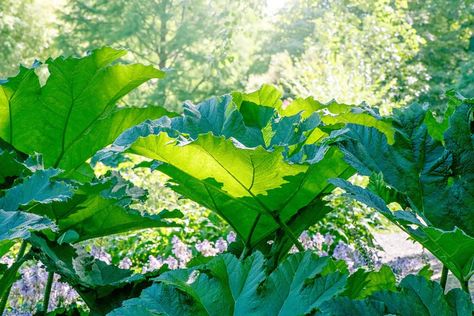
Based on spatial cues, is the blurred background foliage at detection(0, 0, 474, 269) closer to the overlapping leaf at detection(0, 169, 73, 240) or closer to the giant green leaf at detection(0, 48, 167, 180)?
the giant green leaf at detection(0, 48, 167, 180)

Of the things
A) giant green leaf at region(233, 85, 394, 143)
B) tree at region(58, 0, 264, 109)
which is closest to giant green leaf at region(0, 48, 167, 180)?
giant green leaf at region(233, 85, 394, 143)

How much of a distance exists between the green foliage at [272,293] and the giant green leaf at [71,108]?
53cm

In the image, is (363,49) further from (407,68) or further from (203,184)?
(203,184)

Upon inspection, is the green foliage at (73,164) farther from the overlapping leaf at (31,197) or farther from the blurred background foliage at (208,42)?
the blurred background foliage at (208,42)

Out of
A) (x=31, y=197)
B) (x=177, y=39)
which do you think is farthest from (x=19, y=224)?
(x=177, y=39)

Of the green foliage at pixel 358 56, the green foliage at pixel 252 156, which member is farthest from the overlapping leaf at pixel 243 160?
the green foliage at pixel 358 56

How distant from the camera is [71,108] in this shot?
1.32m

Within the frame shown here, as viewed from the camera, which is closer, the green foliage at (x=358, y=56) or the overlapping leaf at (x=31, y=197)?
the overlapping leaf at (x=31, y=197)

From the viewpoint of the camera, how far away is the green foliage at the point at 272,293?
0.76 metres

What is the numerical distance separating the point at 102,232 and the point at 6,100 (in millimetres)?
330

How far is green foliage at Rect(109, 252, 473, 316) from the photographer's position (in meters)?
0.76

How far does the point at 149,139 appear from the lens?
0.88 metres

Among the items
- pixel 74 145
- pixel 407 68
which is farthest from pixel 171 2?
pixel 74 145

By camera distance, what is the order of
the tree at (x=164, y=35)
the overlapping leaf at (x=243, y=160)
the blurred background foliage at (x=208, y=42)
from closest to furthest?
1. the overlapping leaf at (x=243, y=160)
2. the blurred background foliage at (x=208, y=42)
3. the tree at (x=164, y=35)
